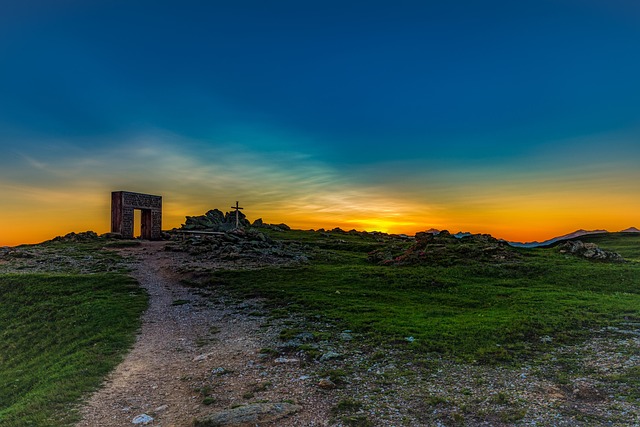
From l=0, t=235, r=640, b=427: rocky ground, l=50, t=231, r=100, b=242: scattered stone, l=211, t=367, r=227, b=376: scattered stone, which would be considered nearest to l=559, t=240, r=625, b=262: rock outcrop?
l=0, t=235, r=640, b=427: rocky ground

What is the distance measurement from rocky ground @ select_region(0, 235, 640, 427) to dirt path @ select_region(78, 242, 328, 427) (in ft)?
0.18

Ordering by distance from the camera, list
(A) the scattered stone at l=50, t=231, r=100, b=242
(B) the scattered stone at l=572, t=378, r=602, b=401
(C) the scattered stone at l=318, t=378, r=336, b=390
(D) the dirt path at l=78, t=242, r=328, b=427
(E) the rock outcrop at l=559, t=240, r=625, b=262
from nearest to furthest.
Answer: (B) the scattered stone at l=572, t=378, r=602, b=401 < (D) the dirt path at l=78, t=242, r=328, b=427 < (C) the scattered stone at l=318, t=378, r=336, b=390 < (E) the rock outcrop at l=559, t=240, r=625, b=262 < (A) the scattered stone at l=50, t=231, r=100, b=242

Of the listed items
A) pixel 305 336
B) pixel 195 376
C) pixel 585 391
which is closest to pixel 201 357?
pixel 195 376

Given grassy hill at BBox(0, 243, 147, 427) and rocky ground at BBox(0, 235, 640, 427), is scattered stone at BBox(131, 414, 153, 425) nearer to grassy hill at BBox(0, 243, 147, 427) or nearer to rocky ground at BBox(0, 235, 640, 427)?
rocky ground at BBox(0, 235, 640, 427)

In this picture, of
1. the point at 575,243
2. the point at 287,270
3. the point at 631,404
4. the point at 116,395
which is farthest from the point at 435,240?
the point at 116,395

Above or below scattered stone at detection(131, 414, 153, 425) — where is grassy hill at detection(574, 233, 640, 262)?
above

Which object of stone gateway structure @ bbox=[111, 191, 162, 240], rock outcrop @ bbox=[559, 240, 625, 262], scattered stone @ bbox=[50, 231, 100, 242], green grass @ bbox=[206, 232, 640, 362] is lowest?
green grass @ bbox=[206, 232, 640, 362]

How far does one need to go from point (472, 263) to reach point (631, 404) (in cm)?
3245

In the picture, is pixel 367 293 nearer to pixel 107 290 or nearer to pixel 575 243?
pixel 107 290

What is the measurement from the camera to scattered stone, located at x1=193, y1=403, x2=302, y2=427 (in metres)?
11.6

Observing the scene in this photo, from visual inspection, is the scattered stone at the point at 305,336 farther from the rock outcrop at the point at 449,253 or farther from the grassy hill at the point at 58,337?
the rock outcrop at the point at 449,253

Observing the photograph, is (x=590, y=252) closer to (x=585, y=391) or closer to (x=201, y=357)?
(x=585, y=391)

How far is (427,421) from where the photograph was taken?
37.7 ft

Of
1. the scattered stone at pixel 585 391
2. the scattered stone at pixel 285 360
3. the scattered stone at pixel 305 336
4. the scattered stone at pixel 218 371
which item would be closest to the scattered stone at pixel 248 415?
the scattered stone at pixel 218 371
